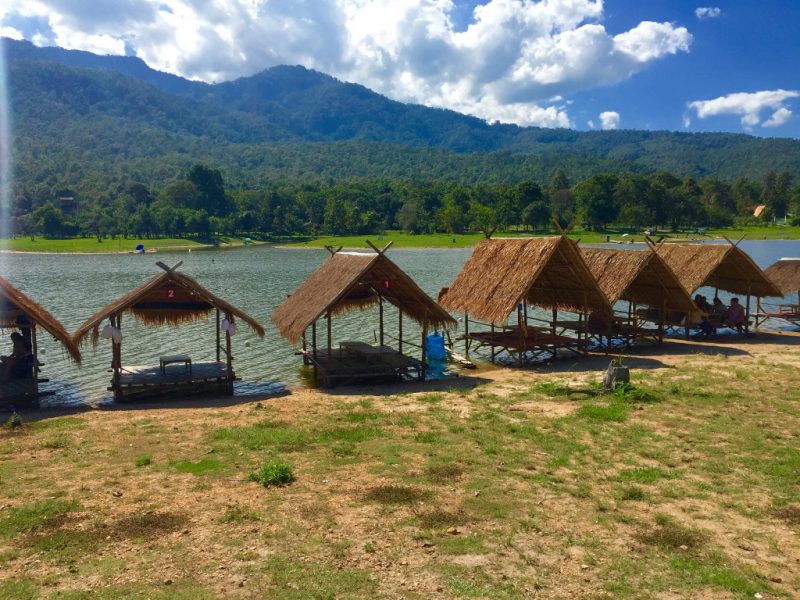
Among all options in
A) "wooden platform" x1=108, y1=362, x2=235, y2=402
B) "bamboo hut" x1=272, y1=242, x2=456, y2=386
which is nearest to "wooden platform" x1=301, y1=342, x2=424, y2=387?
"bamboo hut" x1=272, y1=242, x2=456, y2=386

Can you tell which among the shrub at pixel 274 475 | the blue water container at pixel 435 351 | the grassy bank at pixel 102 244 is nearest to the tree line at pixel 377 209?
the grassy bank at pixel 102 244

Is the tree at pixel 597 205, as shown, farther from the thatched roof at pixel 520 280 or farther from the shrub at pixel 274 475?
the shrub at pixel 274 475

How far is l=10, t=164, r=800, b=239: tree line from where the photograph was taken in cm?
9738

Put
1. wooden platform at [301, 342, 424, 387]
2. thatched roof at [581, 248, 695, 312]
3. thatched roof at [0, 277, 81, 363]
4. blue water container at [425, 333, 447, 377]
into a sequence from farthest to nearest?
thatched roof at [581, 248, 695, 312] < blue water container at [425, 333, 447, 377] < wooden platform at [301, 342, 424, 387] < thatched roof at [0, 277, 81, 363]

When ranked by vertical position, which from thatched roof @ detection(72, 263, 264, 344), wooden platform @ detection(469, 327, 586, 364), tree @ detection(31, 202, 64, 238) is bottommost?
wooden platform @ detection(469, 327, 586, 364)

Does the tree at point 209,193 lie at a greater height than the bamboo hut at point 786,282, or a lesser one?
greater

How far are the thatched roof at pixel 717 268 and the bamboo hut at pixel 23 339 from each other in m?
20.6

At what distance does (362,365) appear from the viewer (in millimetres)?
18250

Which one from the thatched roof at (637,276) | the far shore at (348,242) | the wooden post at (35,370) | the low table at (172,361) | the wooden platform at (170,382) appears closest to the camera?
the wooden post at (35,370)

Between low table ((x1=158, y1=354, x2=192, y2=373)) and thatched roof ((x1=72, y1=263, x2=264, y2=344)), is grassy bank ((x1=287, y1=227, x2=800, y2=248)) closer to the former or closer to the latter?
thatched roof ((x1=72, y1=263, x2=264, y2=344))

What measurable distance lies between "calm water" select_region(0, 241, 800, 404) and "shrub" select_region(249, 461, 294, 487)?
8.29m

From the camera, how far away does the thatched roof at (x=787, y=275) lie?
27.5 m


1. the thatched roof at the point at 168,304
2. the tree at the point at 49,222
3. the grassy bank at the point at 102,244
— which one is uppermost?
the tree at the point at 49,222

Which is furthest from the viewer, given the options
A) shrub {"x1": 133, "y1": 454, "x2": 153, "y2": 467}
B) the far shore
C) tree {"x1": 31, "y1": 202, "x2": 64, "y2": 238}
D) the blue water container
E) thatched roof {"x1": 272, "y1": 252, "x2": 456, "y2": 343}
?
tree {"x1": 31, "y1": 202, "x2": 64, "y2": 238}
